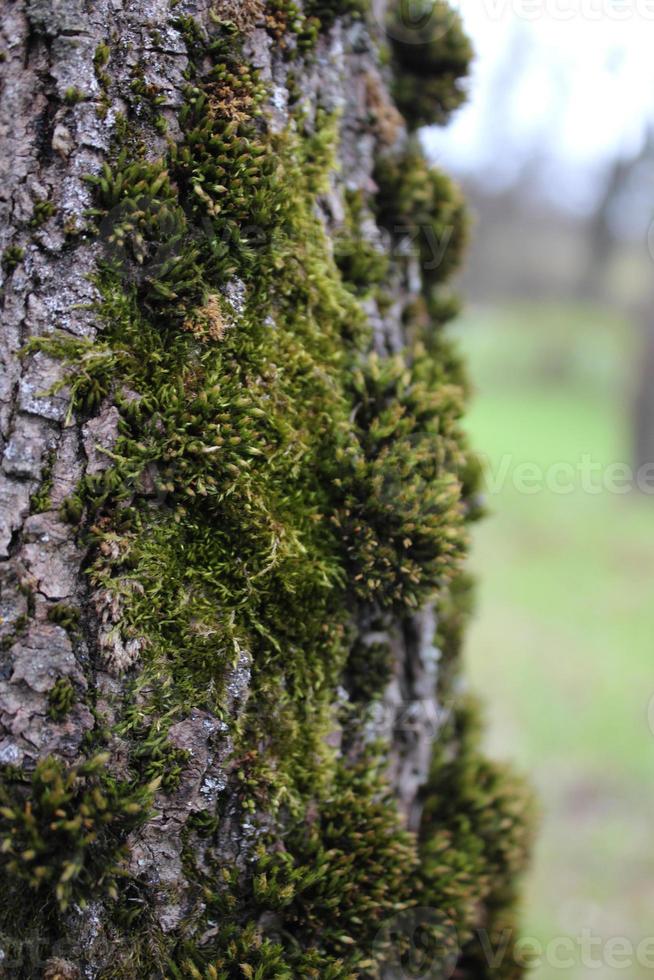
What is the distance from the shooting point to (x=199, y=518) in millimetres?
1509

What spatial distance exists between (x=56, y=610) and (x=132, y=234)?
2.42ft

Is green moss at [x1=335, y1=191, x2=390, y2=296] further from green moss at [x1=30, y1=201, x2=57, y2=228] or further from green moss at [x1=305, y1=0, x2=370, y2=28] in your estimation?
green moss at [x1=30, y1=201, x2=57, y2=228]

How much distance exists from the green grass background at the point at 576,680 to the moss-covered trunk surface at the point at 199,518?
0.74 m

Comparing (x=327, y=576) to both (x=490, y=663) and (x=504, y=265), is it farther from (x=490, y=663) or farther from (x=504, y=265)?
(x=504, y=265)

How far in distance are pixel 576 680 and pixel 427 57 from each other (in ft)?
18.8

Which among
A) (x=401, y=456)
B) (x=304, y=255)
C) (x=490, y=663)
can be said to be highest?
(x=490, y=663)

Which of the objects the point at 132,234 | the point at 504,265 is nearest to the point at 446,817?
the point at 132,234

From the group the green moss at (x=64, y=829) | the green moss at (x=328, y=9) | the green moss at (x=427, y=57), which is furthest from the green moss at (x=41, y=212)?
the green moss at (x=427, y=57)

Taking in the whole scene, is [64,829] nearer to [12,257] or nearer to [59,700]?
[59,700]

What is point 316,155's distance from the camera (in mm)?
1697

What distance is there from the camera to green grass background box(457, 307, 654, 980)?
4.32 meters

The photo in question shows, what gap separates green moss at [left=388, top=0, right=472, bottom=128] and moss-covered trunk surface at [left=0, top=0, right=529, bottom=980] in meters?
0.42

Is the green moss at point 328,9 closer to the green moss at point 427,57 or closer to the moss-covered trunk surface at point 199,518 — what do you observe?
the moss-covered trunk surface at point 199,518

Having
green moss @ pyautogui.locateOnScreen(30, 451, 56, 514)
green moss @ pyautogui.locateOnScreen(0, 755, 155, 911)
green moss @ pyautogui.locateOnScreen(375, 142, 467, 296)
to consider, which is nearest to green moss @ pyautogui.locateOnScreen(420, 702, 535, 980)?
green moss @ pyautogui.locateOnScreen(0, 755, 155, 911)
